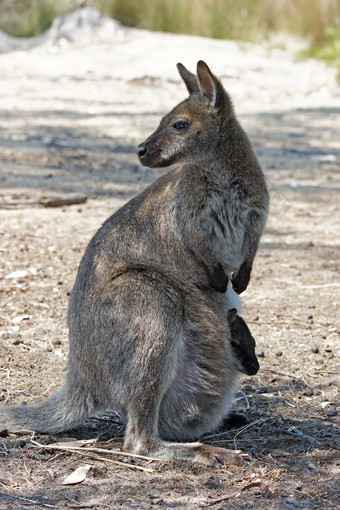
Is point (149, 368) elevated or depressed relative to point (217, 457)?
Result: elevated

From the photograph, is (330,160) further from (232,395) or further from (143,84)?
(232,395)

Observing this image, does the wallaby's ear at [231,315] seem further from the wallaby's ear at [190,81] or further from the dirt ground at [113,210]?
the wallaby's ear at [190,81]

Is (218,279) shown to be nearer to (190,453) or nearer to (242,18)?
(190,453)

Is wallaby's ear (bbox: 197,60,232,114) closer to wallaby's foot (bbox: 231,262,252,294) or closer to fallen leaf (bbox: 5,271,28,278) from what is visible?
wallaby's foot (bbox: 231,262,252,294)

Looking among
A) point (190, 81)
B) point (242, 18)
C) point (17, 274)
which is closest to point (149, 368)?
point (190, 81)

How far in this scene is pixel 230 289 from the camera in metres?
3.73

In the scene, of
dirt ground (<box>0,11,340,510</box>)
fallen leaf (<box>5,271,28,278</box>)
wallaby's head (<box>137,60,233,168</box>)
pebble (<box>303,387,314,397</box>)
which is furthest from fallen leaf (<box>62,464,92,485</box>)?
fallen leaf (<box>5,271,28,278</box>)

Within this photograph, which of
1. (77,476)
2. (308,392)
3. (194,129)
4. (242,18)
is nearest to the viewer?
(77,476)

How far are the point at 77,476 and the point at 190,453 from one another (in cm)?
46

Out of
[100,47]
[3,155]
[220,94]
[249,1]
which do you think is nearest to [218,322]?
[220,94]

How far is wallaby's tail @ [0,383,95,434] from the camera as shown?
3.40 metres

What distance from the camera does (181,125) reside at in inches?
152

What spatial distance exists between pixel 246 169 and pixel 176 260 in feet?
1.78

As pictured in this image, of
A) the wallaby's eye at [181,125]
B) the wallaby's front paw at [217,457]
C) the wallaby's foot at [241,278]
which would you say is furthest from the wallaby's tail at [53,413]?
the wallaby's eye at [181,125]
